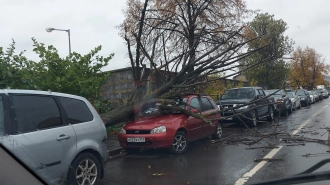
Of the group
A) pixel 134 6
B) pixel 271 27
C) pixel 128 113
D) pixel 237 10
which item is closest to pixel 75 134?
pixel 128 113

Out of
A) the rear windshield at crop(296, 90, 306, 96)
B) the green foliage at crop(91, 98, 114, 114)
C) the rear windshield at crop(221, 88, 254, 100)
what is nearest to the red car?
the green foliage at crop(91, 98, 114, 114)

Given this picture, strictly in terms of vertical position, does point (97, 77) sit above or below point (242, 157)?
above

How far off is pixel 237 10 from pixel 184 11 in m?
3.08

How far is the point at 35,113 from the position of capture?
439cm

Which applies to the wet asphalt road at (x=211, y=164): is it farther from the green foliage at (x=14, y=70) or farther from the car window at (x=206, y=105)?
the green foliage at (x=14, y=70)

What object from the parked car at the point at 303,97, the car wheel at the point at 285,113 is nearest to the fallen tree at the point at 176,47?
the car wheel at the point at 285,113

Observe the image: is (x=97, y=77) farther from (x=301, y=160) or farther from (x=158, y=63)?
(x=158, y=63)

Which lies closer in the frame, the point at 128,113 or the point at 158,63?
the point at 128,113

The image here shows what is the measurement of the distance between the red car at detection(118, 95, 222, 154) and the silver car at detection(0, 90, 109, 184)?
337cm

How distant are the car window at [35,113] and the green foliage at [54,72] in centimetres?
20

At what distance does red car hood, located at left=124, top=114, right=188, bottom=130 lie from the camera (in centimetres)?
960

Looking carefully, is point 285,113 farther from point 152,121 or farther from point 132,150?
point 152,121

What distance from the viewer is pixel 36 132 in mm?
4355

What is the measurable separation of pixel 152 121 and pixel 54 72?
4.94 metres
